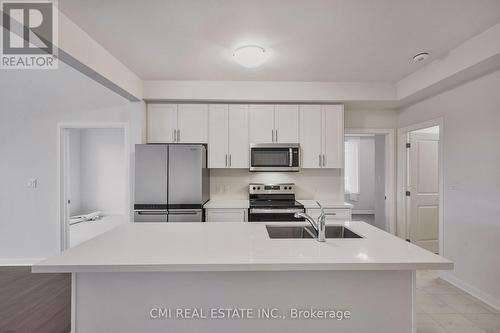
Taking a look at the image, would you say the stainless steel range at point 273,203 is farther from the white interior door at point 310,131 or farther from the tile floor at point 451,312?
the tile floor at point 451,312

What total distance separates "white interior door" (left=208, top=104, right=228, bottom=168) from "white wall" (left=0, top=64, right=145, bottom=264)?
1.23 metres

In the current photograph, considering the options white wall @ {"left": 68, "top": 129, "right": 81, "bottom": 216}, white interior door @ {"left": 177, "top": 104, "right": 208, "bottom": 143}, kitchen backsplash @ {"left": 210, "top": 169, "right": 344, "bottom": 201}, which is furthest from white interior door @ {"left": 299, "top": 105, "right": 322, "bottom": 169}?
white wall @ {"left": 68, "top": 129, "right": 81, "bottom": 216}

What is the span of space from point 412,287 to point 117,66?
338cm

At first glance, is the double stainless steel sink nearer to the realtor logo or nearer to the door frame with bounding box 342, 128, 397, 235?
the realtor logo

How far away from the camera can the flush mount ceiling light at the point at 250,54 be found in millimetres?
2422

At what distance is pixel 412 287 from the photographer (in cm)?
156

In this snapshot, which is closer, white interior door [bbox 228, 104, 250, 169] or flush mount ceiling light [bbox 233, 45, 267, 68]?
flush mount ceiling light [bbox 233, 45, 267, 68]

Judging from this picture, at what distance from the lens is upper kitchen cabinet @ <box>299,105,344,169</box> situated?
3736 mm

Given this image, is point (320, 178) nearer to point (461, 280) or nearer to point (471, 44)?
point (461, 280)

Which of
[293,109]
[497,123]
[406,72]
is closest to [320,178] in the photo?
[293,109]

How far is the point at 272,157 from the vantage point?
366cm

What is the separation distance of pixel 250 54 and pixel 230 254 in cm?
187

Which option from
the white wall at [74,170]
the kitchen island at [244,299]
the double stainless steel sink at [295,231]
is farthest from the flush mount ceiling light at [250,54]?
the white wall at [74,170]

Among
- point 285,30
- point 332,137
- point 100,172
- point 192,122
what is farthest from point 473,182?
point 100,172
